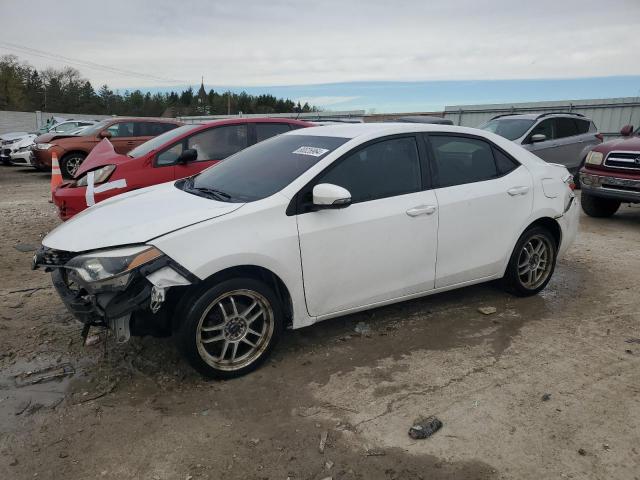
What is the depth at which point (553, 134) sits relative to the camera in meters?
12.1

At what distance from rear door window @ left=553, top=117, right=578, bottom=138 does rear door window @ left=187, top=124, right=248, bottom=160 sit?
8.04 metres

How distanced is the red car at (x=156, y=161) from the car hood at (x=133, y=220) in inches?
113

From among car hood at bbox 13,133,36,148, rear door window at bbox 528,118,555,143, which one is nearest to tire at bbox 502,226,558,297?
rear door window at bbox 528,118,555,143

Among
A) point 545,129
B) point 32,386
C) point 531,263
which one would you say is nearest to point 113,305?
point 32,386

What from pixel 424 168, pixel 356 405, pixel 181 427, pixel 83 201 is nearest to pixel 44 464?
pixel 181 427

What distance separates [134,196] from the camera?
415cm

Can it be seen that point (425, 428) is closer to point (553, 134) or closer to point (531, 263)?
point (531, 263)

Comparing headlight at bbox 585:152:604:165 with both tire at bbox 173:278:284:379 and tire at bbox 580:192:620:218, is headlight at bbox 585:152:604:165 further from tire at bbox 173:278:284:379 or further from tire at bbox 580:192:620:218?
tire at bbox 173:278:284:379

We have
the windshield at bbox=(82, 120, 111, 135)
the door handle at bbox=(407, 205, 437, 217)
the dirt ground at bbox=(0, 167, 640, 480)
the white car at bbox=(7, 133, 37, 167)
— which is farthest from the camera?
the white car at bbox=(7, 133, 37, 167)

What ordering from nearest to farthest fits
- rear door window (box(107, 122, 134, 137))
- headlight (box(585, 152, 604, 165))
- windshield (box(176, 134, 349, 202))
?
windshield (box(176, 134, 349, 202)) < headlight (box(585, 152, 604, 165)) < rear door window (box(107, 122, 134, 137))

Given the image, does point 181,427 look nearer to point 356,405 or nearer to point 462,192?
point 356,405

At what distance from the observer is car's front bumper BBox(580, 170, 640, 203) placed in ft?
26.1

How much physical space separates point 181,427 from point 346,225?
168cm

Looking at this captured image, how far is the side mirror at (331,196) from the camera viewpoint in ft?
11.3
